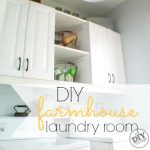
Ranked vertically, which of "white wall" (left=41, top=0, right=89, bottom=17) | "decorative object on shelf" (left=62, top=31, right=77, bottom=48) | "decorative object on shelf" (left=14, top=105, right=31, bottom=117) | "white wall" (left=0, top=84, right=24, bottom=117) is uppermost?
"white wall" (left=41, top=0, right=89, bottom=17)

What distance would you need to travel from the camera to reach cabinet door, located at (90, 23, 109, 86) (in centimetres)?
189

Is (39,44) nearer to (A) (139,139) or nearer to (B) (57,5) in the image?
(B) (57,5)

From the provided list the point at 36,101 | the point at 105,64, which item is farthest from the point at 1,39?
the point at 105,64

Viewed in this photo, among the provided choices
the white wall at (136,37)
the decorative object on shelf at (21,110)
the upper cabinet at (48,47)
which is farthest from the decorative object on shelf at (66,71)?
the white wall at (136,37)

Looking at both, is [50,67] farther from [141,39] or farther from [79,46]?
[141,39]

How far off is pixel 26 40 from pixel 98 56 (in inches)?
33.4

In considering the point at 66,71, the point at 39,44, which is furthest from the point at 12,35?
the point at 66,71

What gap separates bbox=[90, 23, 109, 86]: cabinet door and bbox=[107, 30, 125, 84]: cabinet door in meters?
0.10

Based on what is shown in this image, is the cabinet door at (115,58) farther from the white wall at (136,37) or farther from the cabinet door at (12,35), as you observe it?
the cabinet door at (12,35)

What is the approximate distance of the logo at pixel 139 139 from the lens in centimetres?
143

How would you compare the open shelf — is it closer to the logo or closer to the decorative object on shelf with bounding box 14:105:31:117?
the decorative object on shelf with bounding box 14:105:31:117

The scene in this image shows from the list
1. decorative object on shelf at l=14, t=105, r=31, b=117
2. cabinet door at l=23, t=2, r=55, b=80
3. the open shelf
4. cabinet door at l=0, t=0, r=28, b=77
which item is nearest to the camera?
cabinet door at l=0, t=0, r=28, b=77

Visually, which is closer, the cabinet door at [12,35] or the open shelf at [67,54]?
the cabinet door at [12,35]

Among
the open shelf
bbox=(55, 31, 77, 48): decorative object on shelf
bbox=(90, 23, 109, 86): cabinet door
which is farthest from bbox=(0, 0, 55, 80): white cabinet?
bbox=(90, 23, 109, 86): cabinet door
